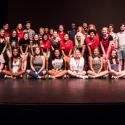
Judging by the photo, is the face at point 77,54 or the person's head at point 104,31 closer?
the face at point 77,54

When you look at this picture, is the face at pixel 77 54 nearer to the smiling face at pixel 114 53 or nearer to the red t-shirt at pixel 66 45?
the red t-shirt at pixel 66 45

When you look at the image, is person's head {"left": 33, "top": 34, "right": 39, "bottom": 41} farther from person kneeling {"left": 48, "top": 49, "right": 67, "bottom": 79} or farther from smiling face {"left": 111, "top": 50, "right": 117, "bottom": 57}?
smiling face {"left": 111, "top": 50, "right": 117, "bottom": 57}

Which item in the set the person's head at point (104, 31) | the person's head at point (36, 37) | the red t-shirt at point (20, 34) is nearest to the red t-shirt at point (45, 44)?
the person's head at point (36, 37)

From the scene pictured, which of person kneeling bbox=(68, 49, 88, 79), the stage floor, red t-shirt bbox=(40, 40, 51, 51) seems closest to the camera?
the stage floor

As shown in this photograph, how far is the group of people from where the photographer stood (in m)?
6.83

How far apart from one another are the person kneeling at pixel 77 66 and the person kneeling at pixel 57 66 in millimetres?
152

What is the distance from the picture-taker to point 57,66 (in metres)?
6.88

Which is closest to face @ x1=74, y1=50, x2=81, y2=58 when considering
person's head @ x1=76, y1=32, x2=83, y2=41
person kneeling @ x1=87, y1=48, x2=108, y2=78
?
person kneeling @ x1=87, y1=48, x2=108, y2=78

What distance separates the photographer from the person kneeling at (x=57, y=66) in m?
6.82
